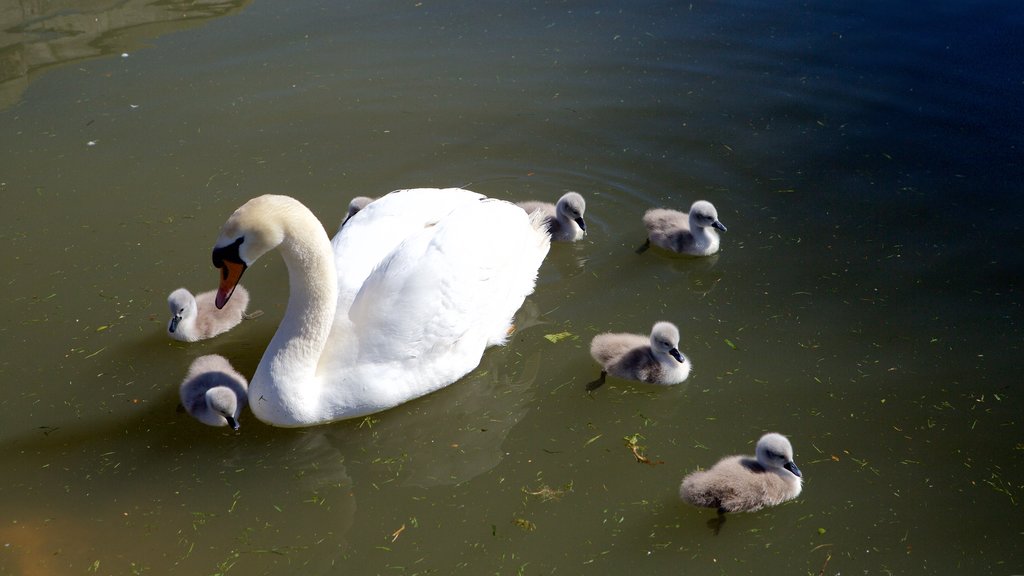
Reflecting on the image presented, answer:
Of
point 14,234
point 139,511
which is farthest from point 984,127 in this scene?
point 14,234

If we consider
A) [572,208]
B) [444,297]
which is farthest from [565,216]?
[444,297]

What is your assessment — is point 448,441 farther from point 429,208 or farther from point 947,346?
point 947,346

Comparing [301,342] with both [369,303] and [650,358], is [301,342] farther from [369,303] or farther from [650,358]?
[650,358]

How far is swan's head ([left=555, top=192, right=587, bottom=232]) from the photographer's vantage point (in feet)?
23.5

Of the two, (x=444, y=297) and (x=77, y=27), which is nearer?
(x=444, y=297)

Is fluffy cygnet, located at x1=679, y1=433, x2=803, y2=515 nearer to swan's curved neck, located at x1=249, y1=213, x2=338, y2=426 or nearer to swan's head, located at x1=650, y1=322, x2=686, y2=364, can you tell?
swan's head, located at x1=650, y1=322, x2=686, y2=364

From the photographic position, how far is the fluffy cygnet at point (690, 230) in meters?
6.95

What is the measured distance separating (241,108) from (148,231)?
6.58ft

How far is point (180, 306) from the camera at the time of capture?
621cm

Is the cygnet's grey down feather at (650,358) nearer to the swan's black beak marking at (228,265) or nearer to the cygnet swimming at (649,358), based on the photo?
the cygnet swimming at (649,358)

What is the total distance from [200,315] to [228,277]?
1.07m

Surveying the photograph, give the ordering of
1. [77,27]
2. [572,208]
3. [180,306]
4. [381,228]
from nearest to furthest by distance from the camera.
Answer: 1. [180,306]
2. [381,228]
3. [572,208]
4. [77,27]

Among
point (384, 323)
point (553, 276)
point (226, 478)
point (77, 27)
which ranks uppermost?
point (77, 27)

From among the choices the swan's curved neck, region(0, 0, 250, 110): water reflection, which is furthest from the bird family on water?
region(0, 0, 250, 110): water reflection
